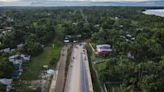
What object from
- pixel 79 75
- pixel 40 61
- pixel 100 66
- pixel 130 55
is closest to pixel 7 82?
pixel 79 75

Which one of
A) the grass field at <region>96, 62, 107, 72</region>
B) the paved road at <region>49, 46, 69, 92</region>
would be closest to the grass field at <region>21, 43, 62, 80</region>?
the paved road at <region>49, 46, 69, 92</region>

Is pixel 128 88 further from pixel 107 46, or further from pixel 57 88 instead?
pixel 107 46

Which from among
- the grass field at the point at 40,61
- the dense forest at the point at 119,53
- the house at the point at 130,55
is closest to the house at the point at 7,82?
the dense forest at the point at 119,53

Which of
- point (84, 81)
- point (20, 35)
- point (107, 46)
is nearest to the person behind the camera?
point (84, 81)

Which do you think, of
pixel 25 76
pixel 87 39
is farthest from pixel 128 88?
pixel 87 39

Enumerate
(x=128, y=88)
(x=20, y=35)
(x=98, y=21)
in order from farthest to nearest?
(x=98, y=21), (x=20, y=35), (x=128, y=88)
